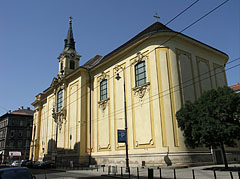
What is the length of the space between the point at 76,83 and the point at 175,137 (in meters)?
19.8

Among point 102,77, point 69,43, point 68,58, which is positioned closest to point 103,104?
point 102,77

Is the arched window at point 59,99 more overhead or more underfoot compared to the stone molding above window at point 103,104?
more overhead

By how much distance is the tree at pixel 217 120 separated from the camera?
16750 millimetres

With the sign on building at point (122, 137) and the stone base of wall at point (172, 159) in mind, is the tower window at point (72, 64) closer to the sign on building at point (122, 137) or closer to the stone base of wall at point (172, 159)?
the stone base of wall at point (172, 159)

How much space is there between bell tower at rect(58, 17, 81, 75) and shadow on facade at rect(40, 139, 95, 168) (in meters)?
13.9

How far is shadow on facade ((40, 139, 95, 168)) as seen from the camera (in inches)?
1238

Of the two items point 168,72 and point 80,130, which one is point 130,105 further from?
point 80,130

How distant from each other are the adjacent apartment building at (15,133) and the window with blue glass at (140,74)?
183ft

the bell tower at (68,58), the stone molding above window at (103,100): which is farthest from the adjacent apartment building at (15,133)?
the stone molding above window at (103,100)

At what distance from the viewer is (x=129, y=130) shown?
26250 millimetres

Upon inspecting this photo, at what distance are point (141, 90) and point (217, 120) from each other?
1028cm

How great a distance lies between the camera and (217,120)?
17078 mm

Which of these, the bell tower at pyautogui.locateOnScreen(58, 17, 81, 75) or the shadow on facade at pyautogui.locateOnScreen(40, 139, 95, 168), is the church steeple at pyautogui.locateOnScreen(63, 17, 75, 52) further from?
the shadow on facade at pyautogui.locateOnScreen(40, 139, 95, 168)

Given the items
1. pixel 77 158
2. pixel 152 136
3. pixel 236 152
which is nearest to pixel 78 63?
pixel 77 158
